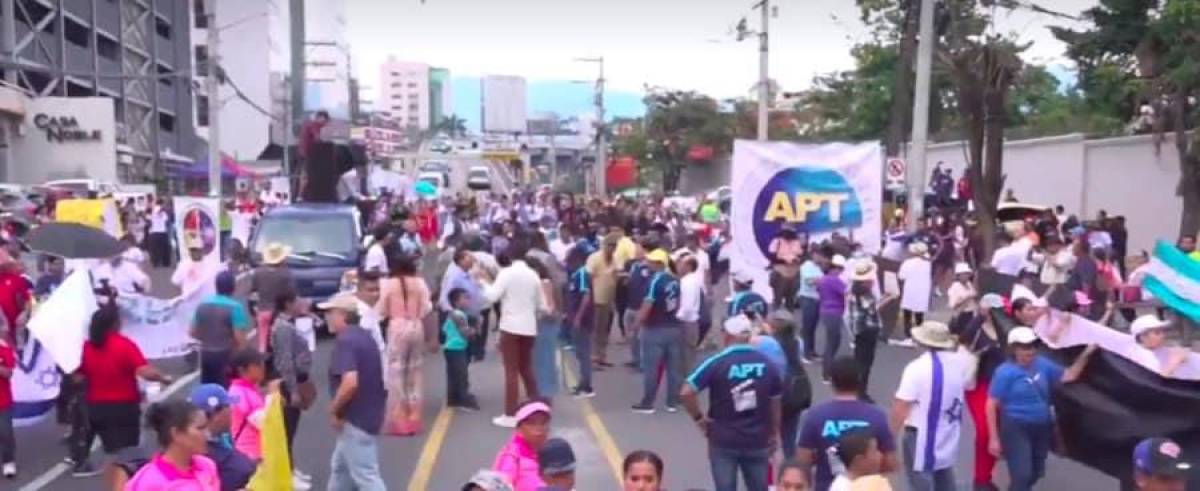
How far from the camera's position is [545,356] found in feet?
48.4

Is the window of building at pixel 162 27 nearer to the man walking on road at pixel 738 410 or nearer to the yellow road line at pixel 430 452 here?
the yellow road line at pixel 430 452

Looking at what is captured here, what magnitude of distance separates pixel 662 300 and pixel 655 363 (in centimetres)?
78

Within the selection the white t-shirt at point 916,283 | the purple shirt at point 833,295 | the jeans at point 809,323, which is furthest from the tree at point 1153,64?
the purple shirt at point 833,295

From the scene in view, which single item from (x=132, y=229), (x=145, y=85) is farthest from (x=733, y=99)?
(x=132, y=229)

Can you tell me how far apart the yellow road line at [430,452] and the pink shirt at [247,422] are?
251cm

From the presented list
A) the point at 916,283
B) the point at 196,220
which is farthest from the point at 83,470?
the point at 916,283

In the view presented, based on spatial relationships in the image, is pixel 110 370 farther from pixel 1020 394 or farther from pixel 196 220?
pixel 196 220

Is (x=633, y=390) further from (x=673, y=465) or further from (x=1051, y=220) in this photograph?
Result: (x=1051, y=220)

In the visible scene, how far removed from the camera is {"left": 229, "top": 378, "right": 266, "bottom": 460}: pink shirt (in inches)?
345

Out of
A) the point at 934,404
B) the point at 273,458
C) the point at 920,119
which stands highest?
the point at 920,119

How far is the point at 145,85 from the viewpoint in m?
79.0

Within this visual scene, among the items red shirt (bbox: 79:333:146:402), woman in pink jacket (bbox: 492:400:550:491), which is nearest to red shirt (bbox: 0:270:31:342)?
red shirt (bbox: 79:333:146:402)

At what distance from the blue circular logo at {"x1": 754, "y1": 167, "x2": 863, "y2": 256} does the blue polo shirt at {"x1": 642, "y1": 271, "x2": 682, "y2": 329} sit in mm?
2136

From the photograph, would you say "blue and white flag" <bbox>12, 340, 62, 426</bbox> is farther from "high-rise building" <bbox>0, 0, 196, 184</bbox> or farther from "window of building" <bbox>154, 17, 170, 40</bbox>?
"window of building" <bbox>154, 17, 170, 40</bbox>
